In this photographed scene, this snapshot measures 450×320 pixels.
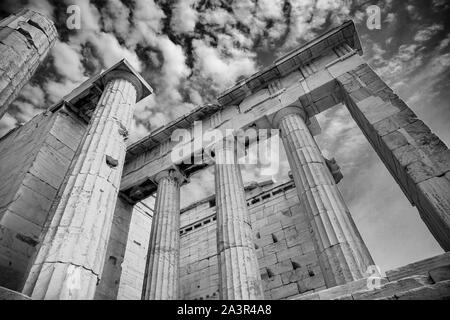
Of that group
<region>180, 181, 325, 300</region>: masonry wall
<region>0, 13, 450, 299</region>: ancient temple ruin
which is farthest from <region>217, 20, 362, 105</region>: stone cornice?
<region>180, 181, 325, 300</region>: masonry wall

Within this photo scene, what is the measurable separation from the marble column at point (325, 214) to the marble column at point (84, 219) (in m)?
5.24

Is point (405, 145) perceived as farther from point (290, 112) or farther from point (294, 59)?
point (294, 59)

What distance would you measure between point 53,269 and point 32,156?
726 centimetres

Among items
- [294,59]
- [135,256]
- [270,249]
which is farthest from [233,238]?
[294,59]

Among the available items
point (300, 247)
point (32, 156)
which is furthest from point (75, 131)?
point (300, 247)

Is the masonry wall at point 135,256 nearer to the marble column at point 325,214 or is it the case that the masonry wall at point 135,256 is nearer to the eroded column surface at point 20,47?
the eroded column surface at point 20,47

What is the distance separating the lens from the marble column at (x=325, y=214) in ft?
21.8

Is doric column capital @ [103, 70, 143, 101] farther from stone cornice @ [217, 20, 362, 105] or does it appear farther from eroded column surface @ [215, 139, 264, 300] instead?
eroded column surface @ [215, 139, 264, 300]

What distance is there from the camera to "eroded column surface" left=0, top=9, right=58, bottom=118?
328 inches

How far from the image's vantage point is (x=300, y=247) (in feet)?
40.2

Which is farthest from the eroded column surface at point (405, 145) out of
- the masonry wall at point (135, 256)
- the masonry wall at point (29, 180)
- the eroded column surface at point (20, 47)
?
the masonry wall at point (135, 256)

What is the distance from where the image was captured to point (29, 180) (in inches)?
382

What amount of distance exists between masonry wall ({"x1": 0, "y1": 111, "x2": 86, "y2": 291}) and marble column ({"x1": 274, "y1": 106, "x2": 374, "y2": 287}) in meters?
7.42

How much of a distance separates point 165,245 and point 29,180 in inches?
204
